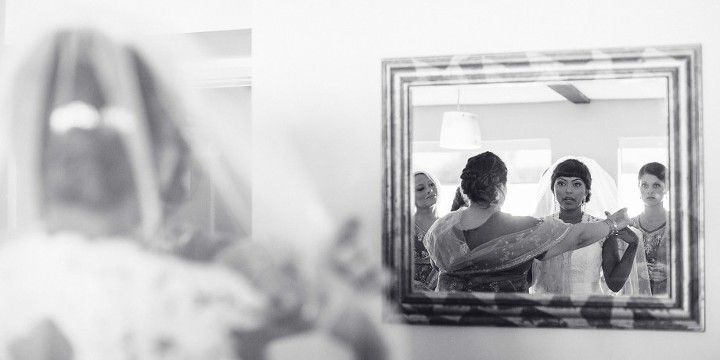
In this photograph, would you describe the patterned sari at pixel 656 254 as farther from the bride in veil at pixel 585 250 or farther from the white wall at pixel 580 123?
the white wall at pixel 580 123

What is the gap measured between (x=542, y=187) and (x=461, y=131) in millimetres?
231

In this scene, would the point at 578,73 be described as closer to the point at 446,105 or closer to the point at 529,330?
the point at 446,105

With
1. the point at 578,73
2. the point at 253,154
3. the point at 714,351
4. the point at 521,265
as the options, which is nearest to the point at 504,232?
the point at 521,265

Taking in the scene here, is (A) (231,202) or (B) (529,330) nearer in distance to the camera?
(B) (529,330)

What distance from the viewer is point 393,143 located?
5.74 ft

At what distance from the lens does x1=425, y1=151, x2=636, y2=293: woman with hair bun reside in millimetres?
1687

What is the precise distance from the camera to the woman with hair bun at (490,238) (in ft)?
5.53

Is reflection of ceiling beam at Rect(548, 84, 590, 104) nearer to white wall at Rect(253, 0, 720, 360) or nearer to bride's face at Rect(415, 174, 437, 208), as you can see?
white wall at Rect(253, 0, 720, 360)

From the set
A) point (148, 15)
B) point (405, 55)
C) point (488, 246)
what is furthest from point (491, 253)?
point (148, 15)

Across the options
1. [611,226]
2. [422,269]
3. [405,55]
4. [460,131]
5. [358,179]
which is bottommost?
[422,269]

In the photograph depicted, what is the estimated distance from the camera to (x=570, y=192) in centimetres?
168

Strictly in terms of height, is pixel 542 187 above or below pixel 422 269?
above

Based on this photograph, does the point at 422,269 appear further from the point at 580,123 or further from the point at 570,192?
the point at 580,123

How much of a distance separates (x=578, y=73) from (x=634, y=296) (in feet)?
1.75
